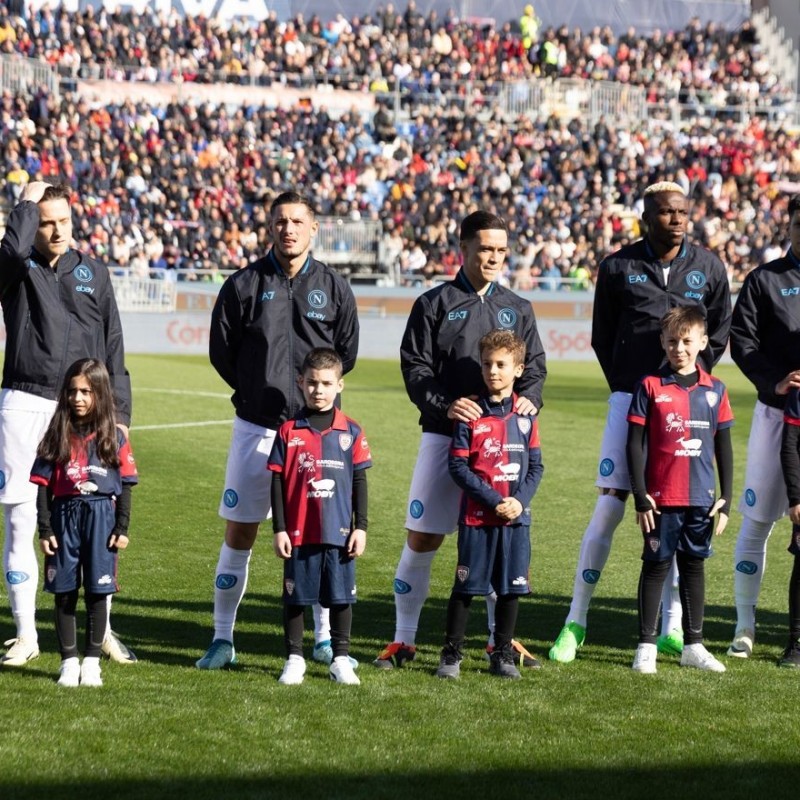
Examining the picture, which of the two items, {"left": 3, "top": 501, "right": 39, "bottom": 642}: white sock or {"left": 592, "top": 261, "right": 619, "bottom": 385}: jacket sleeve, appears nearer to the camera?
{"left": 3, "top": 501, "right": 39, "bottom": 642}: white sock

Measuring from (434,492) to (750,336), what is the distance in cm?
178

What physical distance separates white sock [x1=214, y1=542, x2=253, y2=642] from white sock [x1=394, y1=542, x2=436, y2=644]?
74cm

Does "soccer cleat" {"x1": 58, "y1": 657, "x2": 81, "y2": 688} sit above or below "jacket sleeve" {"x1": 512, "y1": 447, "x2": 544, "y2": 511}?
below

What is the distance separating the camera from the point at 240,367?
6254 millimetres

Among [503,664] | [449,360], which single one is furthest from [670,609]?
[449,360]

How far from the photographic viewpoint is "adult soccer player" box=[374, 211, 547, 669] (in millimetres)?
6211

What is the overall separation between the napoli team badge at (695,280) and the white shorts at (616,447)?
0.62 meters

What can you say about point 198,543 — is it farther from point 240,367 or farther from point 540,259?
point 540,259

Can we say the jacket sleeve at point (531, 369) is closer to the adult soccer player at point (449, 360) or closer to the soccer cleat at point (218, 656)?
the adult soccer player at point (449, 360)

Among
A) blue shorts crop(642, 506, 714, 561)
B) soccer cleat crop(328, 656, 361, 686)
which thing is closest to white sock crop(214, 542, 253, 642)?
soccer cleat crop(328, 656, 361, 686)

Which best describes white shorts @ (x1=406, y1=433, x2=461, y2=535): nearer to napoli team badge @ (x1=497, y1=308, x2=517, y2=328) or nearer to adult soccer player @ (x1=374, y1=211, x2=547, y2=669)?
adult soccer player @ (x1=374, y1=211, x2=547, y2=669)

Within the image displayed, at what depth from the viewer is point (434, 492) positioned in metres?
6.33

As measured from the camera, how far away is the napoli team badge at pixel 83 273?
20.3 ft

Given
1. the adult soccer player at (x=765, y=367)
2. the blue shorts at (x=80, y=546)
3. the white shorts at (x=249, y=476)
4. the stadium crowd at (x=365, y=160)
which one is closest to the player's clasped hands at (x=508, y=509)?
the white shorts at (x=249, y=476)
